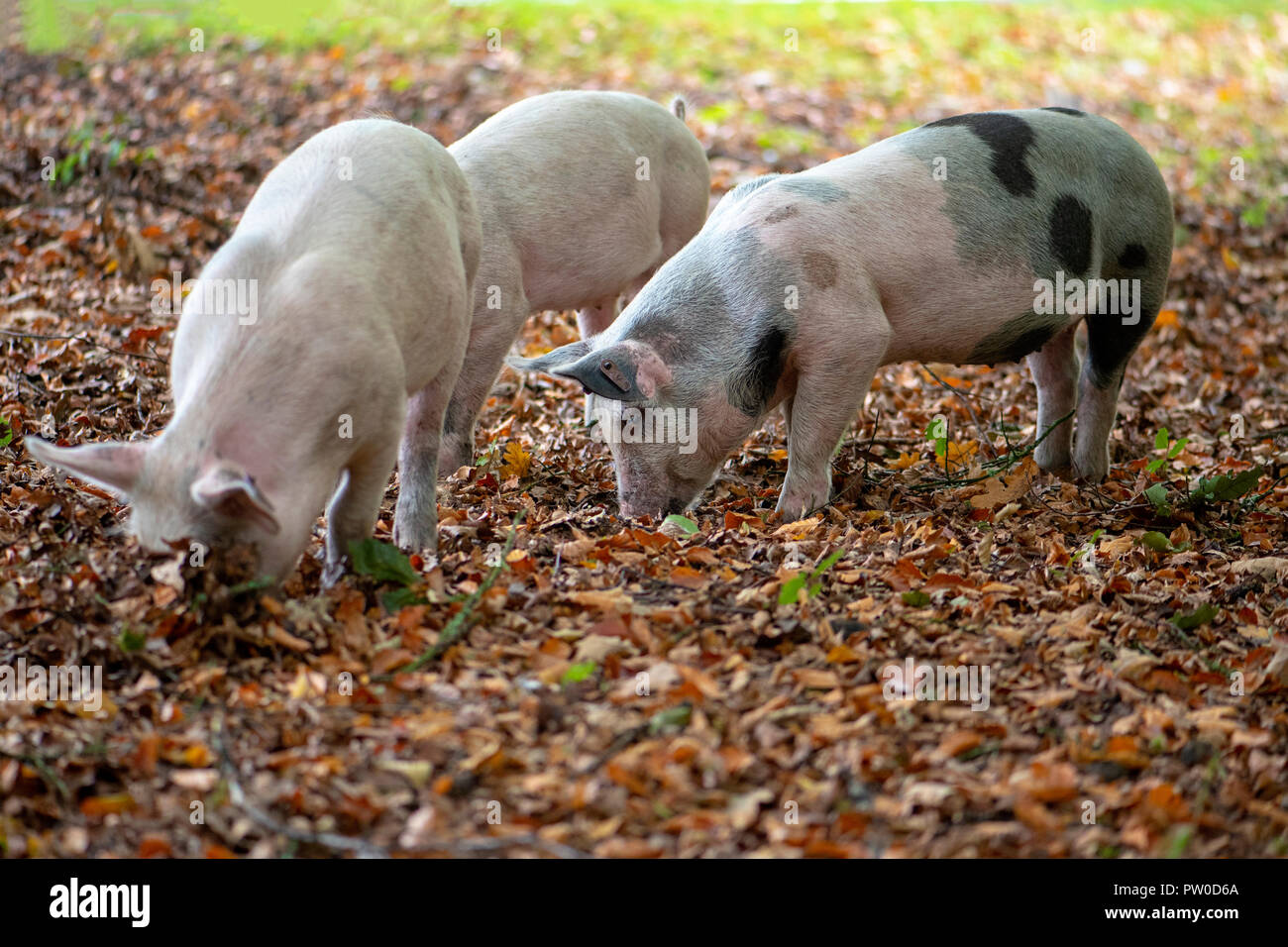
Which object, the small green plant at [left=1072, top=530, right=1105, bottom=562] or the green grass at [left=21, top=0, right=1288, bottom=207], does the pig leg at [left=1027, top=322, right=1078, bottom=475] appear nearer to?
the small green plant at [left=1072, top=530, right=1105, bottom=562]

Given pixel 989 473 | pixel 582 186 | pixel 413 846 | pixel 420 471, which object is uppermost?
pixel 582 186

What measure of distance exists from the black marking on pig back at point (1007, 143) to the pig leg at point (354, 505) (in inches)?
126

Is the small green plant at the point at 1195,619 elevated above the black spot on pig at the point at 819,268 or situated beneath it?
situated beneath

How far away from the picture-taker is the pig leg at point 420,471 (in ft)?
16.6

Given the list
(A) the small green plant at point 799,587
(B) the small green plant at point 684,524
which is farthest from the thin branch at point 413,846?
(B) the small green plant at point 684,524

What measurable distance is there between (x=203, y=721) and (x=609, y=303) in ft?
13.7

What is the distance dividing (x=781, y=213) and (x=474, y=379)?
168 cm

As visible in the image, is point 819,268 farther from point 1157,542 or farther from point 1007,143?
point 1157,542

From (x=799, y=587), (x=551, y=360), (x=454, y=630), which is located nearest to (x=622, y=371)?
(x=551, y=360)

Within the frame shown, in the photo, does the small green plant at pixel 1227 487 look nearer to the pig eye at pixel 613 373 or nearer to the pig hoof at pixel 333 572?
the pig eye at pixel 613 373

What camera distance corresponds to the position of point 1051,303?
19.7ft

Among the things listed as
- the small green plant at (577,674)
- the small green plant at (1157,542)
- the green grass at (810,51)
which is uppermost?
the green grass at (810,51)

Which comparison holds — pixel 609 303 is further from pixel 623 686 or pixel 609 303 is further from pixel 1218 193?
pixel 1218 193

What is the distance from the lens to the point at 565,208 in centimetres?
653
